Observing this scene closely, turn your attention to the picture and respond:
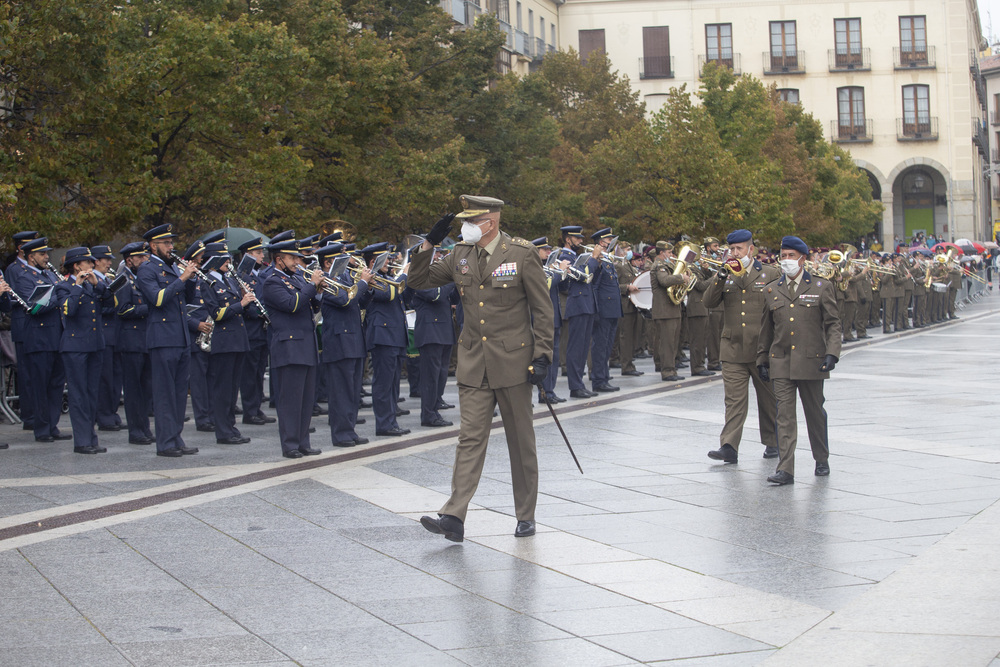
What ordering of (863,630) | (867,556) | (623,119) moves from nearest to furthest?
(863,630)
(867,556)
(623,119)

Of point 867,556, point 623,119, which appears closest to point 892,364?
point 867,556

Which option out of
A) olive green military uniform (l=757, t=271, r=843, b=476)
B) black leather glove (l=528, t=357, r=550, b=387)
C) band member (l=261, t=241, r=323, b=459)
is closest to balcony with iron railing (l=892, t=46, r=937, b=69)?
olive green military uniform (l=757, t=271, r=843, b=476)

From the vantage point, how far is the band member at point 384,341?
12156 millimetres

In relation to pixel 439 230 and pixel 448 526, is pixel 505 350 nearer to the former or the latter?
pixel 439 230

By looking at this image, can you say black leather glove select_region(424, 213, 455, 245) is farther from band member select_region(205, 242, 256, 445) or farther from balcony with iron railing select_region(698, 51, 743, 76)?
balcony with iron railing select_region(698, 51, 743, 76)

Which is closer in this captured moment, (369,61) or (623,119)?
(369,61)

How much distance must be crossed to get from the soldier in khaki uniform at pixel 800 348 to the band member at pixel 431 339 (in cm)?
406

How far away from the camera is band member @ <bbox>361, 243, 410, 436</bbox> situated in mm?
12156

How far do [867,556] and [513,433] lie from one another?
2290 mm

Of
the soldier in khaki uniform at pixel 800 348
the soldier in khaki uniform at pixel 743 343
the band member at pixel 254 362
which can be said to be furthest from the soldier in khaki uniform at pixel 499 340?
the band member at pixel 254 362

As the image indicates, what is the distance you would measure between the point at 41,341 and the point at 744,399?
23.6ft

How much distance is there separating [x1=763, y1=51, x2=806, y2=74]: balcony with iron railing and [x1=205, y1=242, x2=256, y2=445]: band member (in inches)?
2074

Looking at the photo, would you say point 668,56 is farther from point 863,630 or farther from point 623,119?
point 863,630

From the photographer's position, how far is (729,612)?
5.88m
